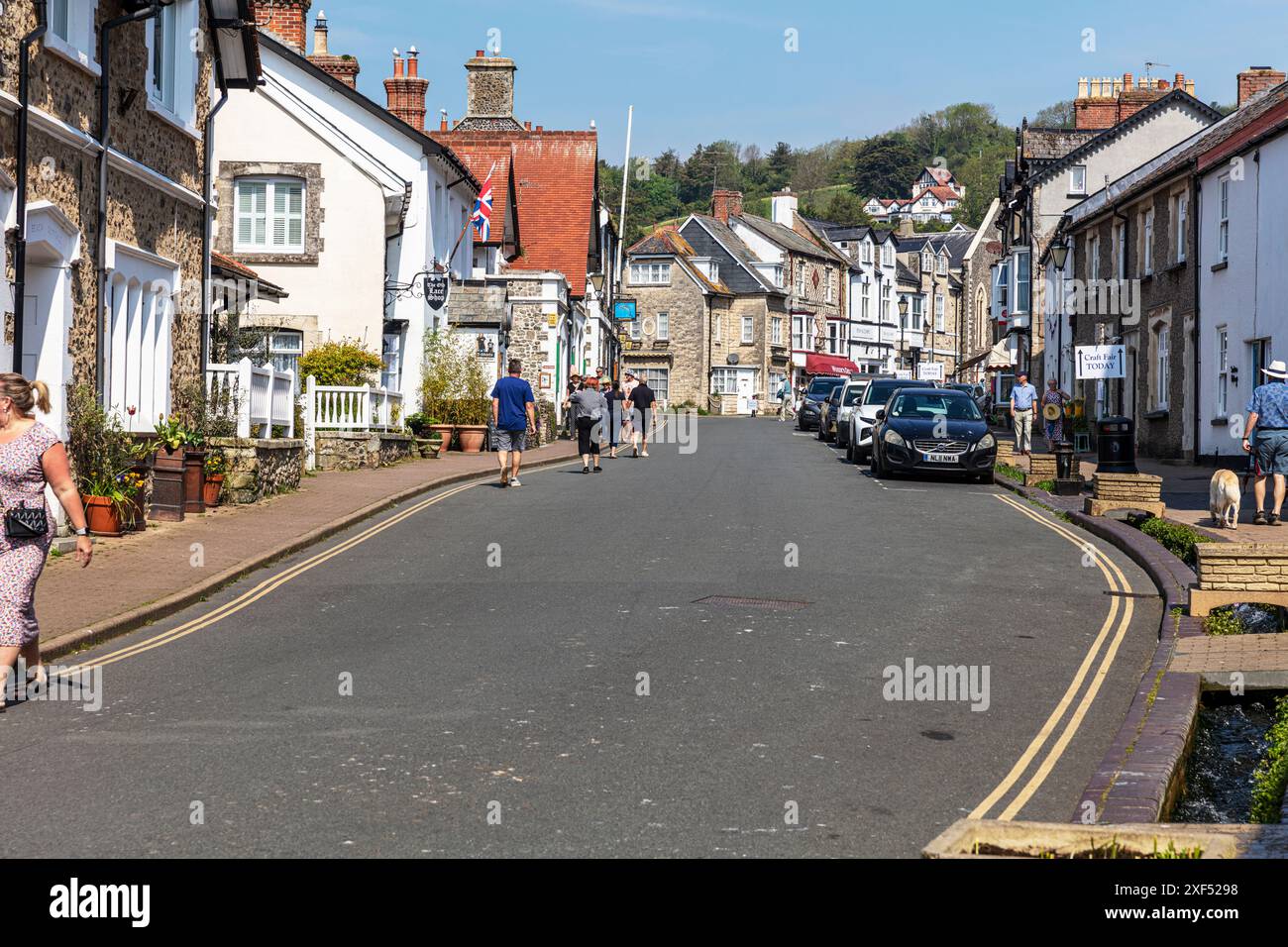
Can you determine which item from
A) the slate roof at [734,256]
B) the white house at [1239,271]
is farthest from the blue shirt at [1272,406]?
the slate roof at [734,256]

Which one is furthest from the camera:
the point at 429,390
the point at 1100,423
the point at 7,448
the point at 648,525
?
the point at 429,390

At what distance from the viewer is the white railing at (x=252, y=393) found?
19859mm

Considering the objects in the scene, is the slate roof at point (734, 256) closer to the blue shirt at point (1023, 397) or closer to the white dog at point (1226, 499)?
the blue shirt at point (1023, 397)

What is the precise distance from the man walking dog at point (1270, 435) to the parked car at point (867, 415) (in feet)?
39.3

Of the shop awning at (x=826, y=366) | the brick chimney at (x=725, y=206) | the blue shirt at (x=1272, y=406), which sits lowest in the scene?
the blue shirt at (x=1272, y=406)

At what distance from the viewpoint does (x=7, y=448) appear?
835cm

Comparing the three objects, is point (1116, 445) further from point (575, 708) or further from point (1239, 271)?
point (575, 708)

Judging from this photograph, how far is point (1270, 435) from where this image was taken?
16547 mm

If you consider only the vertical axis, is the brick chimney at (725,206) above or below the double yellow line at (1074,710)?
above

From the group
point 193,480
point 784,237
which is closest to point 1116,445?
point 193,480

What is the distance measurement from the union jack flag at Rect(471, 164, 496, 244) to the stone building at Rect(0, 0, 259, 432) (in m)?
16.5

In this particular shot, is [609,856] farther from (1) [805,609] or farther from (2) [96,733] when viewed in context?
(1) [805,609]
